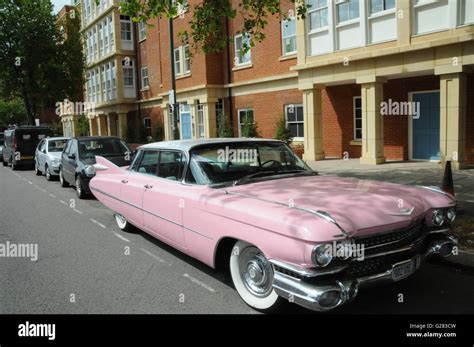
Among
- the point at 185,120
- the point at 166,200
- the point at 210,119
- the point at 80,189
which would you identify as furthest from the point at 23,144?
the point at 166,200

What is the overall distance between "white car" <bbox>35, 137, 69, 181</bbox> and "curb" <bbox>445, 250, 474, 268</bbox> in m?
13.7

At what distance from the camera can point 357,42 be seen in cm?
1472

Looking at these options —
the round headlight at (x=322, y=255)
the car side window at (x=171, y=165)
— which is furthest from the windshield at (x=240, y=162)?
the round headlight at (x=322, y=255)

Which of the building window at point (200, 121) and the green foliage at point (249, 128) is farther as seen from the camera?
the building window at point (200, 121)

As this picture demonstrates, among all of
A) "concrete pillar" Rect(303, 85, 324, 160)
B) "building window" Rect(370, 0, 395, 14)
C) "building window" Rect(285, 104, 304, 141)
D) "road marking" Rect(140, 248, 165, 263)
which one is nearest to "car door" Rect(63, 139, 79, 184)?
"road marking" Rect(140, 248, 165, 263)

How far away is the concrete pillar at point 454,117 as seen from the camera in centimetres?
1228

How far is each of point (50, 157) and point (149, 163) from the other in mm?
11107

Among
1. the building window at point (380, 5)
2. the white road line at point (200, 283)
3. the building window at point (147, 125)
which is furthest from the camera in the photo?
the building window at point (147, 125)

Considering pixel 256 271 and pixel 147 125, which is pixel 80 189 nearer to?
pixel 256 271

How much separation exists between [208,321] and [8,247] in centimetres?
432

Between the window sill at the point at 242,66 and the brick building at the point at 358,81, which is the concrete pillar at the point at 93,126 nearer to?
the brick building at the point at 358,81

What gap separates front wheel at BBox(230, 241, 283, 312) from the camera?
13.7 ft

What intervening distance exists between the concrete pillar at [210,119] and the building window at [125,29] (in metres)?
14.4

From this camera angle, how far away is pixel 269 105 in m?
20.5
